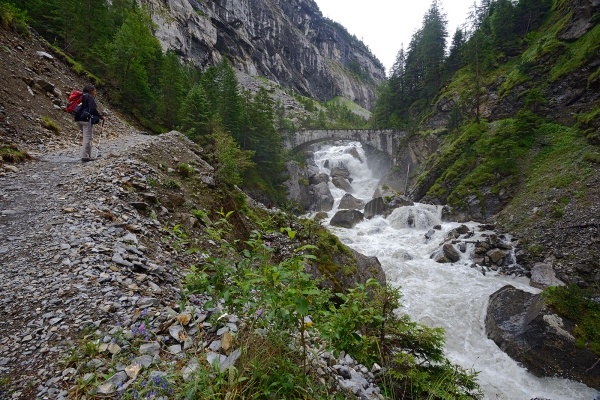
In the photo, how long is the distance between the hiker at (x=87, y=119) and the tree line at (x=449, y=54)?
36.1 m

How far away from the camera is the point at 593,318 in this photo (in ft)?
29.9

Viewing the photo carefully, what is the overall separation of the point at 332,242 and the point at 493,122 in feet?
95.6

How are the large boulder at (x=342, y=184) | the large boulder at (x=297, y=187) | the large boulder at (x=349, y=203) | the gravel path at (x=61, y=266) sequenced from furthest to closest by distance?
1. the large boulder at (x=342, y=184)
2. the large boulder at (x=349, y=203)
3. the large boulder at (x=297, y=187)
4. the gravel path at (x=61, y=266)

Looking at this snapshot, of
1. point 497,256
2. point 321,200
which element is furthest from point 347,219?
point 497,256

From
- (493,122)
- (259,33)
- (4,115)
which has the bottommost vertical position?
(4,115)

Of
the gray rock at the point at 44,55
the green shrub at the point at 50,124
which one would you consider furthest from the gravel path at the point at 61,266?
the gray rock at the point at 44,55

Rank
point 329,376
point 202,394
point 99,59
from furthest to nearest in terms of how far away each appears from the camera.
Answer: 1. point 99,59
2. point 329,376
3. point 202,394

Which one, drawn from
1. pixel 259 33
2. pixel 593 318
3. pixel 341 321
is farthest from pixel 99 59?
pixel 259 33

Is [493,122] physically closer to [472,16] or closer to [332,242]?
[332,242]

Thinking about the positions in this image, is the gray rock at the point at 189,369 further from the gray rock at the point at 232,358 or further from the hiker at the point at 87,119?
the hiker at the point at 87,119

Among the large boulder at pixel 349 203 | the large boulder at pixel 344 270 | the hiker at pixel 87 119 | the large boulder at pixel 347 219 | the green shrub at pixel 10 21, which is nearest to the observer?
the hiker at pixel 87 119

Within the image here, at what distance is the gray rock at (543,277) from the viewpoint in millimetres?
13113

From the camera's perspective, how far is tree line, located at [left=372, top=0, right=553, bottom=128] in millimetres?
36625

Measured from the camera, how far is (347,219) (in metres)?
26.1
